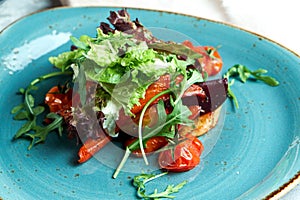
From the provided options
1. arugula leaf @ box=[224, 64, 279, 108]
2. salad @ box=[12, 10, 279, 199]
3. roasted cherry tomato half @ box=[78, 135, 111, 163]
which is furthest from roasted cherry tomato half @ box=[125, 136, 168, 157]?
arugula leaf @ box=[224, 64, 279, 108]

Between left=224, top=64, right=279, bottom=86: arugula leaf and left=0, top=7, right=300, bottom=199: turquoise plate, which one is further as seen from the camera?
left=224, top=64, right=279, bottom=86: arugula leaf

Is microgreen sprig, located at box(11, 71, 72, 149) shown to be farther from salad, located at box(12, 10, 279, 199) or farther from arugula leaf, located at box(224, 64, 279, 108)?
arugula leaf, located at box(224, 64, 279, 108)

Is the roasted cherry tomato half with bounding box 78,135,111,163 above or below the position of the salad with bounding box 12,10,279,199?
below

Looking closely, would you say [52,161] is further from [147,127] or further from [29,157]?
[147,127]

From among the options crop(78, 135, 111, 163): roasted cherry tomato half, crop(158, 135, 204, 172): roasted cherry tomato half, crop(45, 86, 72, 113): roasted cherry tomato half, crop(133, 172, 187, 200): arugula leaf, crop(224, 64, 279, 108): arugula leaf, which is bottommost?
crop(133, 172, 187, 200): arugula leaf

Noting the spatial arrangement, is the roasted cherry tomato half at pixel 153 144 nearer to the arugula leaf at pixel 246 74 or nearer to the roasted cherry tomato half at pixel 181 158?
the roasted cherry tomato half at pixel 181 158

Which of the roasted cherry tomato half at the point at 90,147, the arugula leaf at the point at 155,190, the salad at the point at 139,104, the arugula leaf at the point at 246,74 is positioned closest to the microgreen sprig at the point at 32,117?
the salad at the point at 139,104

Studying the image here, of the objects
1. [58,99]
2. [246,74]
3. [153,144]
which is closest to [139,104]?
[153,144]
